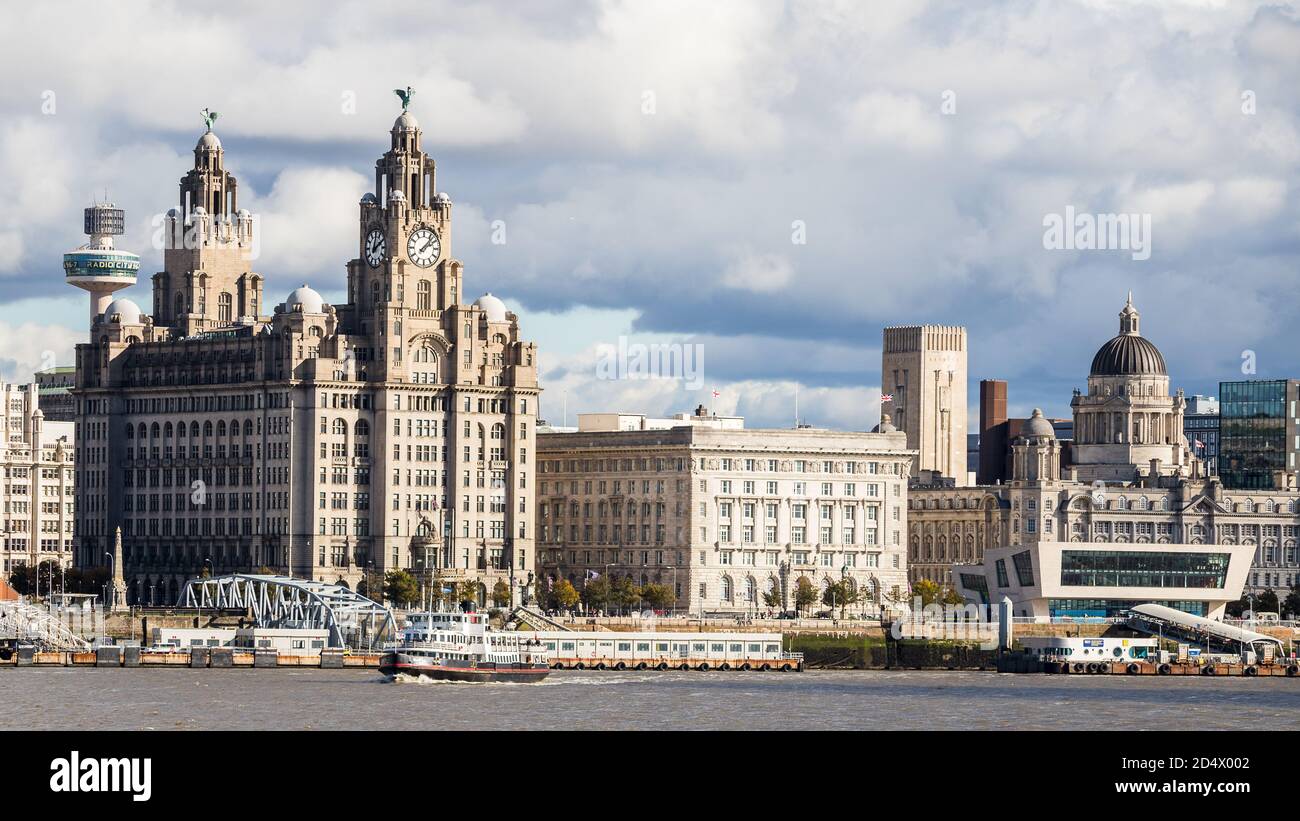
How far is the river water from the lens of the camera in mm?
123875

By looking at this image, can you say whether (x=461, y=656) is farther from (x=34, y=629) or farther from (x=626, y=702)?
(x=34, y=629)

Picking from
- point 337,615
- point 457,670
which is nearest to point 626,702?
point 457,670

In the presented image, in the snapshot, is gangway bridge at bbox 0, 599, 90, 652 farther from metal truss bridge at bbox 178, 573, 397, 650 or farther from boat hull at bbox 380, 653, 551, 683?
boat hull at bbox 380, 653, 551, 683

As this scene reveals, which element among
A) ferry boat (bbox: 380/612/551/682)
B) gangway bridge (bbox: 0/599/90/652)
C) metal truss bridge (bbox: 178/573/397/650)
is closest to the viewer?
ferry boat (bbox: 380/612/551/682)

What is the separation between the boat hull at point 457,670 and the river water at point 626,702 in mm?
1501

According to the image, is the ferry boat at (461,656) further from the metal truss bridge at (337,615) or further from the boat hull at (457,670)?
the metal truss bridge at (337,615)

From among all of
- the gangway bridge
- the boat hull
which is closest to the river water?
the boat hull

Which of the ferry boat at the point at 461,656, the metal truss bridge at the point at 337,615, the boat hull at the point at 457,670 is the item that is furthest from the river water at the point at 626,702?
the metal truss bridge at the point at 337,615

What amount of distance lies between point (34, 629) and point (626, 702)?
6311 cm

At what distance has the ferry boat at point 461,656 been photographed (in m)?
164

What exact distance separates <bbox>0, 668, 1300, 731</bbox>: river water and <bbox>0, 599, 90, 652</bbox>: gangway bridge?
46.0 ft
